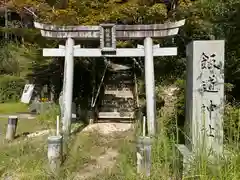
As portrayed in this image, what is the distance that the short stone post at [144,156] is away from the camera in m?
4.39

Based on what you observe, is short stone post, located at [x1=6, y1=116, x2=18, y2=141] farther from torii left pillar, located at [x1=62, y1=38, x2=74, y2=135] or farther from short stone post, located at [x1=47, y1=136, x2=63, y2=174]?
short stone post, located at [x1=47, y1=136, x2=63, y2=174]

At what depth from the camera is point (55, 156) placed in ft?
17.6

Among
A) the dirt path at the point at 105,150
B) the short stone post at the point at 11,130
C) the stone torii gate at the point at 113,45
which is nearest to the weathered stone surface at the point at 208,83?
the dirt path at the point at 105,150

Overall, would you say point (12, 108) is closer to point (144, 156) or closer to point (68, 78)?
point (68, 78)

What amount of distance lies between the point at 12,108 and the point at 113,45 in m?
7.17

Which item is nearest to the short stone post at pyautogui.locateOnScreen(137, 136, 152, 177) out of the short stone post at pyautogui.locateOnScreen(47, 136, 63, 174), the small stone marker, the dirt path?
the small stone marker

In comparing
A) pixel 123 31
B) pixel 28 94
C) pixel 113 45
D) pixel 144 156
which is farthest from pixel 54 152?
pixel 28 94

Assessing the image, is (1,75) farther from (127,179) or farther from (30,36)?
(127,179)

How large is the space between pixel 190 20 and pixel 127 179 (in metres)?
7.41

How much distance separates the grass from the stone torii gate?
5.46 metres

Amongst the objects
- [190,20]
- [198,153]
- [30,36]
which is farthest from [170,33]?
[30,36]

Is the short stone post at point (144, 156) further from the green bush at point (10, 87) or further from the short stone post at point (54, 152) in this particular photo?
the green bush at point (10, 87)

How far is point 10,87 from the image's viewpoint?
1552 cm

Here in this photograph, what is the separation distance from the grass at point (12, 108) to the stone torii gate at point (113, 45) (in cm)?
546
